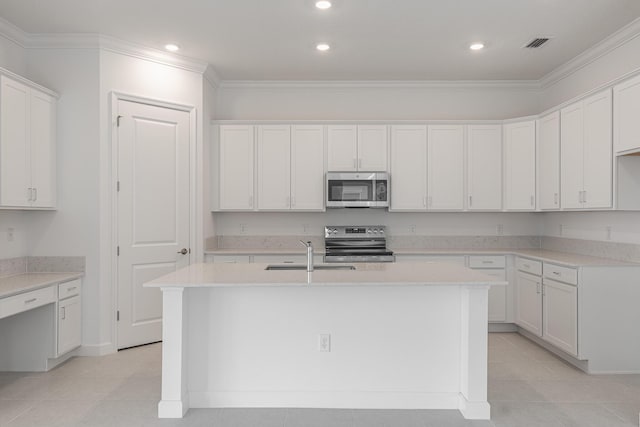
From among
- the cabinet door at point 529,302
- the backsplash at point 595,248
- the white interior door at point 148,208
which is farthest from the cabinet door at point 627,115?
the white interior door at point 148,208

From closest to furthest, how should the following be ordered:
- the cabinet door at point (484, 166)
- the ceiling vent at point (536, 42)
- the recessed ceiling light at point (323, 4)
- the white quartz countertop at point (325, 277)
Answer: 1. the white quartz countertop at point (325, 277)
2. the recessed ceiling light at point (323, 4)
3. the ceiling vent at point (536, 42)
4. the cabinet door at point (484, 166)

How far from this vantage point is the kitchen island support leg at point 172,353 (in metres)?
2.81

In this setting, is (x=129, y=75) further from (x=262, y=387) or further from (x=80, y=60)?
(x=262, y=387)

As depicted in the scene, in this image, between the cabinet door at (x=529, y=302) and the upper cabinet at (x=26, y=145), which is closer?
the upper cabinet at (x=26, y=145)

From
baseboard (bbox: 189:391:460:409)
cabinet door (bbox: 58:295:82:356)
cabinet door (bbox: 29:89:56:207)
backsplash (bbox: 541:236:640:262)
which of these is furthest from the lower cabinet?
cabinet door (bbox: 29:89:56:207)

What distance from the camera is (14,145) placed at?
11.5ft

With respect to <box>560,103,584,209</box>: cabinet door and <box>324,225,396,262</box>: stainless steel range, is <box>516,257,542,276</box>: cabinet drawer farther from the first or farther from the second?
<box>324,225,396,262</box>: stainless steel range

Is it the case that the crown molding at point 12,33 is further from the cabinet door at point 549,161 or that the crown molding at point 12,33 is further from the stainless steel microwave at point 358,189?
the cabinet door at point 549,161

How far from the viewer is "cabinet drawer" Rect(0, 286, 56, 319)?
3.05 metres

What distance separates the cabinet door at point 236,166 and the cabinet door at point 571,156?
3.31 m

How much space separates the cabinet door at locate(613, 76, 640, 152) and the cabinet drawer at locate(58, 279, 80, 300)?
15.6 ft

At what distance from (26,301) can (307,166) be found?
3039 mm

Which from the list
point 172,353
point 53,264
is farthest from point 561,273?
point 53,264

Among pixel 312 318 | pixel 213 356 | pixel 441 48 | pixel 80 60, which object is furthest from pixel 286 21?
pixel 213 356
